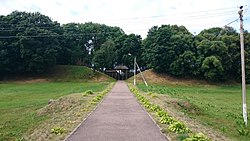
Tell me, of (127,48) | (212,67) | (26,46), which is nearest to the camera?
(26,46)

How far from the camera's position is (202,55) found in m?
60.4

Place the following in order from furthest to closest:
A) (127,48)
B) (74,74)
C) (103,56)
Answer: (127,48) < (103,56) < (74,74)

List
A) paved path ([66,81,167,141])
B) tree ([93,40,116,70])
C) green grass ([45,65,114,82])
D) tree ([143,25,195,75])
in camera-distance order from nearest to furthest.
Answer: paved path ([66,81,167,141])
green grass ([45,65,114,82])
tree ([143,25,195,75])
tree ([93,40,116,70])

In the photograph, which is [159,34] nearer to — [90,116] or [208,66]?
[208,66]

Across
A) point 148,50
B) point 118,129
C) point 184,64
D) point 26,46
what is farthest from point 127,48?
point 118,129

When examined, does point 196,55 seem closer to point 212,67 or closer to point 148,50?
point 212,67

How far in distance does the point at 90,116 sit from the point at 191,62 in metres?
48.1

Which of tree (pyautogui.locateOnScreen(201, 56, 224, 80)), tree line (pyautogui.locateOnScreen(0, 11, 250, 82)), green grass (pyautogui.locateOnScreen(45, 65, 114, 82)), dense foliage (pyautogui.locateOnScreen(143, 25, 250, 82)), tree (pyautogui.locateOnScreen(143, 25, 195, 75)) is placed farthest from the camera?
tree (pyautogui.locateOnScreen(143, 25, 195, 75))

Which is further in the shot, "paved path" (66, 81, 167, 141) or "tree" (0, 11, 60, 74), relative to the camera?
"tree" (0, 11, 60, 74)

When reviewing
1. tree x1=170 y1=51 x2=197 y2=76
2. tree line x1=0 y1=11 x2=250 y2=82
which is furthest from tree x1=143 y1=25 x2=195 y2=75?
tree x1=170 y1=51 x2=197 y2=76

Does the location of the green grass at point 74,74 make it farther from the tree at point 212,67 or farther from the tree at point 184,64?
the tree at point 212,67

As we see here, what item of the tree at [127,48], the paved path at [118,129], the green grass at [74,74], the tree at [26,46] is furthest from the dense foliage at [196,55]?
the paved path at [118,129]

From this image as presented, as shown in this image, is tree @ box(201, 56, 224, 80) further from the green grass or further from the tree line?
the green grass

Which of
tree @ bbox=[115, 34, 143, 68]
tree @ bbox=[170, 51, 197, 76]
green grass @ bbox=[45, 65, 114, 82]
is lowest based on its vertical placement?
green grass @ bbox=[45, 65, 114, 82]
